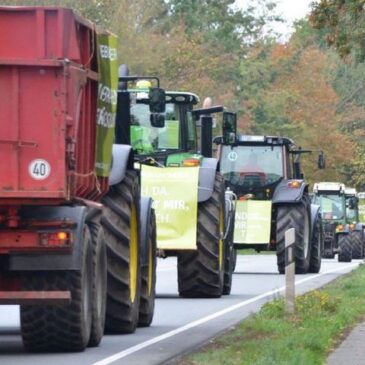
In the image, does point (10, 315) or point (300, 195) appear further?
point (300, 195)

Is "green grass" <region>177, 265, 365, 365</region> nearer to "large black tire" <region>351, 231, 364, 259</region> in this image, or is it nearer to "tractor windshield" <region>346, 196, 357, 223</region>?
"large black tire" <region>351, 231, 364, 259</region>

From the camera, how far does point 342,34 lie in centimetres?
2661

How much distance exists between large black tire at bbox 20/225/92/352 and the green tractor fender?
17.9 m

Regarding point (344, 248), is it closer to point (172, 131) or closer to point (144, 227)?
point (172, 131)

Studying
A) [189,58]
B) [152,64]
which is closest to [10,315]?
[152,64]

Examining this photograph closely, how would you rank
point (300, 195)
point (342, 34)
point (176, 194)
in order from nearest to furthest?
point (176, 194) < point (342, 34) < point (300, 195)

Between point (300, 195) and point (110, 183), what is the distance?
16.3 metres

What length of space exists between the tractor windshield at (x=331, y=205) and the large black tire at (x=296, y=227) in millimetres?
16730

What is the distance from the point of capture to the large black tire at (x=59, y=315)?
13.9 meters

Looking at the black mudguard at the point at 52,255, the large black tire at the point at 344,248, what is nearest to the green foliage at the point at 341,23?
the black mudguard at the point at 52,255

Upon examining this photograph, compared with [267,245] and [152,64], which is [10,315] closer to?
[267,245]

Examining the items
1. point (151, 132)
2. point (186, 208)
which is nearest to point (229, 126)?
point (151, 132)

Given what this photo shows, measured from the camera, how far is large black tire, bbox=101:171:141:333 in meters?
16.3

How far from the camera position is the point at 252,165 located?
34031mm
